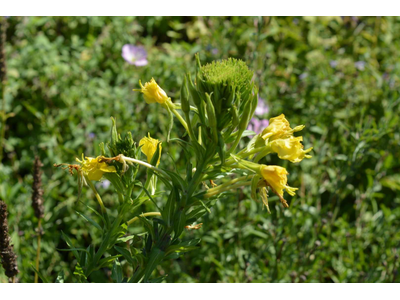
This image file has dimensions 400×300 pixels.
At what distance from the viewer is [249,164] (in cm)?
115

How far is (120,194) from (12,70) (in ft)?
8.57

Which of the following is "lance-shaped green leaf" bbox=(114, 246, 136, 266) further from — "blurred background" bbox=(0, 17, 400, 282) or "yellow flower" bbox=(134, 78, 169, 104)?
"blurred background" bbox=(0, 17, 400, 282)

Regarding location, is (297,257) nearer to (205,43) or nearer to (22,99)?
(205,43)

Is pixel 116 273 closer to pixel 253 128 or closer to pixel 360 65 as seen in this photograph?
pixel 253 128

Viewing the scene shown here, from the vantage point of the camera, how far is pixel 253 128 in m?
2.57

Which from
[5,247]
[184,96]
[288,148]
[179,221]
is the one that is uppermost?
[184,96]

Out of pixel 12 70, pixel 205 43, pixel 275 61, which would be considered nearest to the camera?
pixel 12 70

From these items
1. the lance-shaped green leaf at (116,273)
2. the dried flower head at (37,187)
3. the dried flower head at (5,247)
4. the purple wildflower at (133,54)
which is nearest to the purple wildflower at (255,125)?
the purple wildflower at (133,54)

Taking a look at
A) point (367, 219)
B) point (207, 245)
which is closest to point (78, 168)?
point (207, 245)

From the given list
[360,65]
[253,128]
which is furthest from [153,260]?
[360,65]

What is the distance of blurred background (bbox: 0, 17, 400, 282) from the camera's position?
242 cm

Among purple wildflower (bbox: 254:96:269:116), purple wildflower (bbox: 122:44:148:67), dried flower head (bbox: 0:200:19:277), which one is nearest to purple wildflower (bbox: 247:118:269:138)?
purple wildflower (bbox: 254:96:269:116)

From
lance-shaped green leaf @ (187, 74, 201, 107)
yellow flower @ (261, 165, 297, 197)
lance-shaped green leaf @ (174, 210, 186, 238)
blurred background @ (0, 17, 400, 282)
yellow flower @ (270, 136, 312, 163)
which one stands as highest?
lance-shaped green leaf @ (187, 74, 201, 107)

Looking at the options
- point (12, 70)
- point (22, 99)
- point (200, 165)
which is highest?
point (200, 165)
